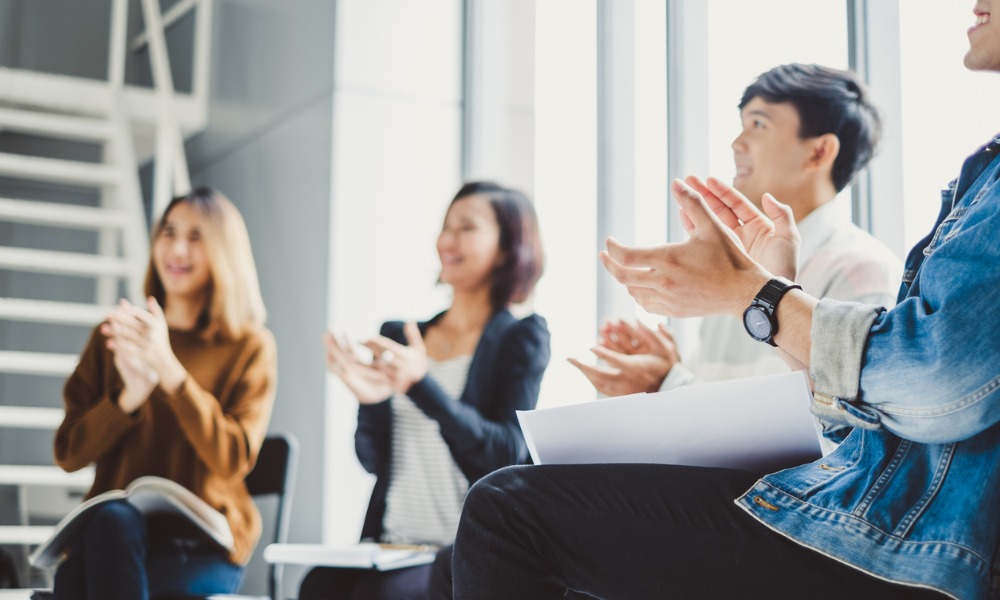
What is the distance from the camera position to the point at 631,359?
6.19 ft

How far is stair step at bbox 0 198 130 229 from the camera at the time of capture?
447 cm

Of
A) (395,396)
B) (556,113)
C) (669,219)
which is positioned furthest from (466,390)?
(556,113)

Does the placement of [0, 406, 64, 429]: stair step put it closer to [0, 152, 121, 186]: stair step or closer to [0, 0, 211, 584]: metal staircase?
[0, 0, 211, 584]: metal staircase

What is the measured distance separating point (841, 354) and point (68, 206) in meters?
4.63

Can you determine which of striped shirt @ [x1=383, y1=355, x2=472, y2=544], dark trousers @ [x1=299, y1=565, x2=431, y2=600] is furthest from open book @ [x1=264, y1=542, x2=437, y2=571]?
striped shirt @ [x1=383, y1=355, x2=472, y2=544]

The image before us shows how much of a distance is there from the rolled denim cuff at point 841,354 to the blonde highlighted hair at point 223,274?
87.8 inches

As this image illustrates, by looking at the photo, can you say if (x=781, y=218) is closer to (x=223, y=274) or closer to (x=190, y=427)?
(x=190, y=427)

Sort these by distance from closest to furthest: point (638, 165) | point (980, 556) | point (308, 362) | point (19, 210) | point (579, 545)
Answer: point (980, 556) < point (579, 545) < point (638, 165) < point (308, 362) < point (19, 210)

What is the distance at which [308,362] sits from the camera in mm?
3930

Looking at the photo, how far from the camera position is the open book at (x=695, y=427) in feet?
3.58

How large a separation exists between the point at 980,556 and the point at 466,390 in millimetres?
1768

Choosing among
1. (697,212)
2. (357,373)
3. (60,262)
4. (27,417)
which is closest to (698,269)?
(697,212)

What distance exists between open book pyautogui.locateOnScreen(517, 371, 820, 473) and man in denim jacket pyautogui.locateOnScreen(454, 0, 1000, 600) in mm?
43

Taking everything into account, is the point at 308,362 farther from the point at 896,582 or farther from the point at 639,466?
the point at 896,582
